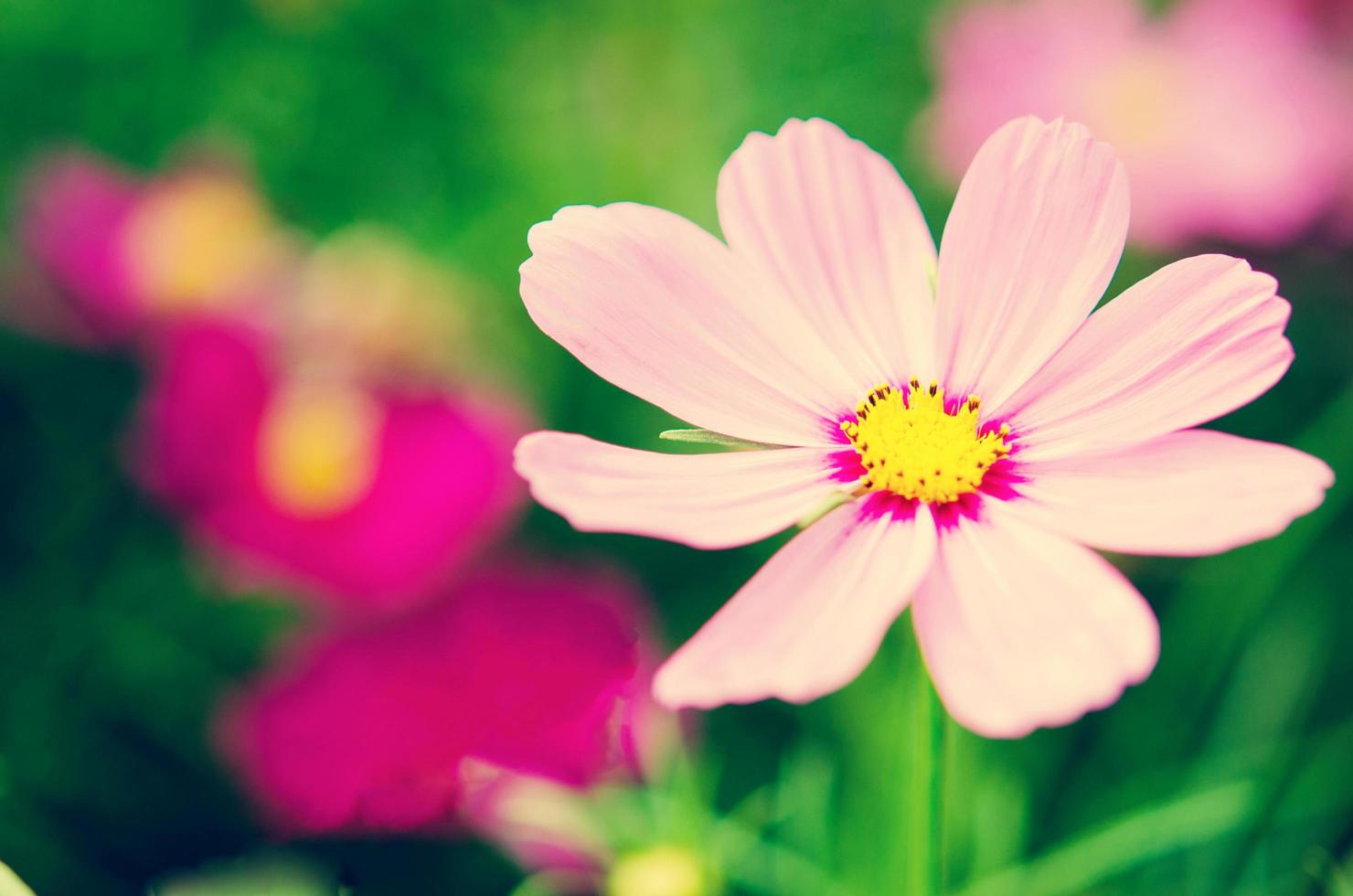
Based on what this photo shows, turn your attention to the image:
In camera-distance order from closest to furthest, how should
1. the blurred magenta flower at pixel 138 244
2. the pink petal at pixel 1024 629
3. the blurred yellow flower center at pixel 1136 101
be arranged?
the pink petal at pixel 1024 629 → the blurred magenta flower at pixel 138 244 → the blurred yellow flower center at pixel 1136 101

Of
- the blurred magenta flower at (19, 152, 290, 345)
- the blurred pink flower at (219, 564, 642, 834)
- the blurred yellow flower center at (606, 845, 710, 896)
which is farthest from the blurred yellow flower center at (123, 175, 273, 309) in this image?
the blurred yellow flower center at (606, 845, 710, 896)

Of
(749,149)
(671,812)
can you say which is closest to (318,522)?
(671,812)

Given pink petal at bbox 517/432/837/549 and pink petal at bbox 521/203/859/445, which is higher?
pink petal at bbox 521/203/859/445

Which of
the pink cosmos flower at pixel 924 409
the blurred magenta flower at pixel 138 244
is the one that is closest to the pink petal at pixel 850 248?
the pink cosmos flower at pixel 924 409

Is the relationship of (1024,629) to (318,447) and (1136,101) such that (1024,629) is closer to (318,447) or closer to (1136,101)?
(318,447)

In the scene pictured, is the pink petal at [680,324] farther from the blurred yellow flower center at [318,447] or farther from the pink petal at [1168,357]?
the blurred yellow flower center at [318,447]

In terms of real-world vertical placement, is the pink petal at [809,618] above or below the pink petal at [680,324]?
below

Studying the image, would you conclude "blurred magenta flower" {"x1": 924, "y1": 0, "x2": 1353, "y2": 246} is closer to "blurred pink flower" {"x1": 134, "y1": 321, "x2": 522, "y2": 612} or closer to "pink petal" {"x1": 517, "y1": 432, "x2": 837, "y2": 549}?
"blurred pink flower" {"x1": 134, "y1": 321, "x2": 522, "y2": 612}
